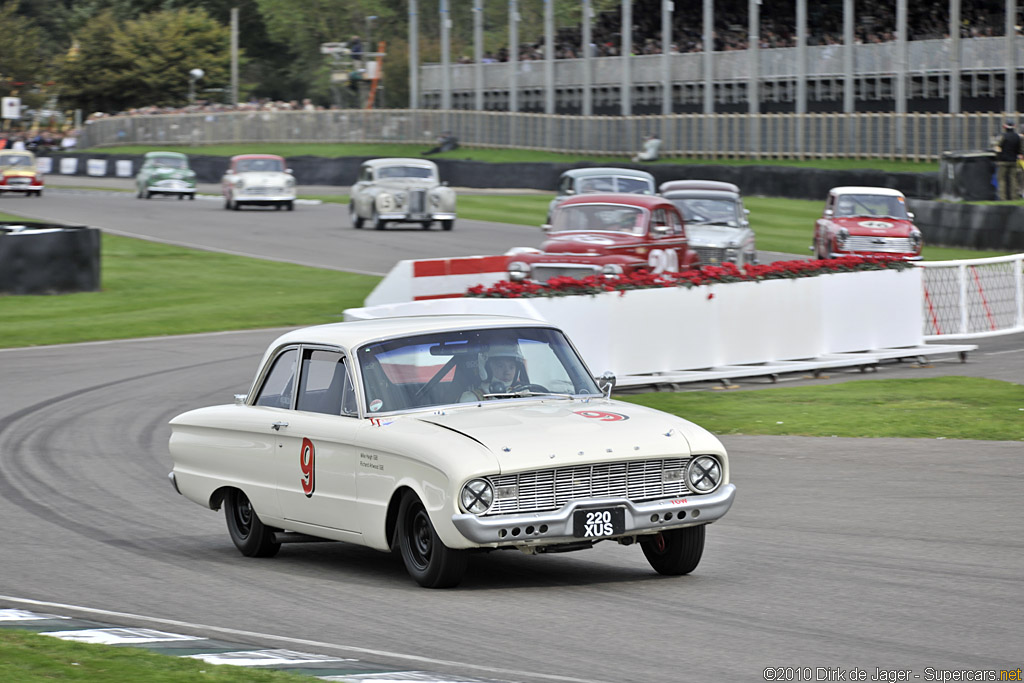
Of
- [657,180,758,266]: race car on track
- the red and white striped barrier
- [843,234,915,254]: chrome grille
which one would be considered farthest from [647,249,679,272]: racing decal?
[843,234,915,254]: chrome grille

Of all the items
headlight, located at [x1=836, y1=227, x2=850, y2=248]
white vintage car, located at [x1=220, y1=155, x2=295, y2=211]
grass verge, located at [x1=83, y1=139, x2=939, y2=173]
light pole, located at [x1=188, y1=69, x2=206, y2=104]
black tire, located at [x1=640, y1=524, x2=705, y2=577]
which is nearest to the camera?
black tire, located at [x1=640, y1=524, x2=705, y2=577]

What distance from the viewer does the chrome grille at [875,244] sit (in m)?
30.1

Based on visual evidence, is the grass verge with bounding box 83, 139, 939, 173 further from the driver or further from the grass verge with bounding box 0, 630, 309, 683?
the grass verge with bounding box 0, 630, 309, 683

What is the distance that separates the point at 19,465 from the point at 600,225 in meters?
11.9

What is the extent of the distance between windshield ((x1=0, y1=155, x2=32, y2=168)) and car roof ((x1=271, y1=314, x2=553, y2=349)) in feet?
155

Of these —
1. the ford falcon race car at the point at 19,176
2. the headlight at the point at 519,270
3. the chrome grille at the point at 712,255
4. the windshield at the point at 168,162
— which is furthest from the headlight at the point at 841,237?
the ford falcon race car at the point at 19,176

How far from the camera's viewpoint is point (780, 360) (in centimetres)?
1895

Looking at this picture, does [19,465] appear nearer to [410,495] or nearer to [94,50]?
[410,495]

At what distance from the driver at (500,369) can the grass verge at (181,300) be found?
616 inches

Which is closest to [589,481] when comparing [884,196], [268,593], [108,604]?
[268,593]

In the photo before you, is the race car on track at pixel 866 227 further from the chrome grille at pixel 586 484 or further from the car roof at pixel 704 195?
the chrome grille at pixel 586 484

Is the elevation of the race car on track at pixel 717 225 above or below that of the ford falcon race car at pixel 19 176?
below

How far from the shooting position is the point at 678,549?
26.3 feet

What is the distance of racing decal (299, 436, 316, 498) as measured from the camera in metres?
8.51
